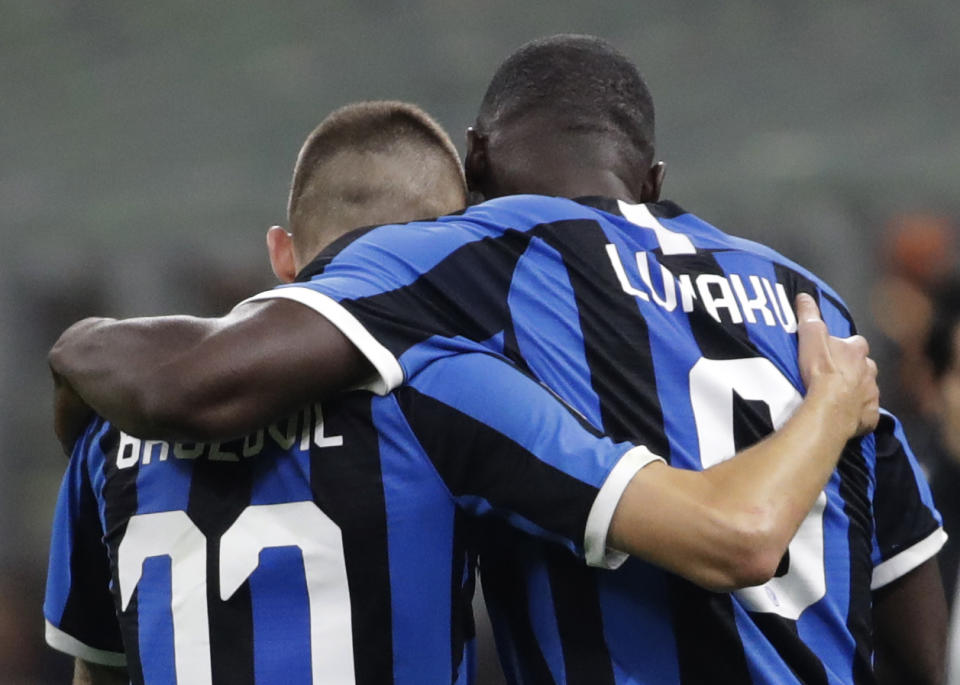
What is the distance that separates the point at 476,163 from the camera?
2316mm

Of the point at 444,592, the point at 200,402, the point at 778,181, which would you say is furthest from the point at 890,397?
the point at 200,402

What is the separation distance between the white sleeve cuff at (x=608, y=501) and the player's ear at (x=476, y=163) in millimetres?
791

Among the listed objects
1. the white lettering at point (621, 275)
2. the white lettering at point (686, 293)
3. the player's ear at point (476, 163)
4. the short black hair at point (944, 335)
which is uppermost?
the player's ear at point (476, 163)

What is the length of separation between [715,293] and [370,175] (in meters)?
0.61

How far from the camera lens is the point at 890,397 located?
4.61 meters

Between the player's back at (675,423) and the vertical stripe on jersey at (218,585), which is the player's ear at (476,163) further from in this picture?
the vertical stripe on jersey at (218,585)

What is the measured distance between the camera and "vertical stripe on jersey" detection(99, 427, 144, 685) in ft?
6.18

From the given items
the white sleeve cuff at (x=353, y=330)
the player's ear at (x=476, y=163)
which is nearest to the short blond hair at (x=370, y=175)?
the player's ear at (x=476, y=163)

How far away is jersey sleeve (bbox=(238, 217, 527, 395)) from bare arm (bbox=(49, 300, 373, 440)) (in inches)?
1.2

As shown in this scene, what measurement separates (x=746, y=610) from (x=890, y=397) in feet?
9.72

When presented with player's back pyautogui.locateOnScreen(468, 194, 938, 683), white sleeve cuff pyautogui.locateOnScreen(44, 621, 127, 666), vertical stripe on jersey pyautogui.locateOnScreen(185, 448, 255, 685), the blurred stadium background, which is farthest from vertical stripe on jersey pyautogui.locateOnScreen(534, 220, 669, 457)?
the blurred stadium background

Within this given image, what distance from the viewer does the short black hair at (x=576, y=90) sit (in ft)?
7.33

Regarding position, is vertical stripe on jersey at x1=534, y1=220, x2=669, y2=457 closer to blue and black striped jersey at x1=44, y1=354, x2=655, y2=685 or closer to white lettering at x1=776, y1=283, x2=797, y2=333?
blue and black striped jersey at x1=44, y1=354, x2=655, y2=685

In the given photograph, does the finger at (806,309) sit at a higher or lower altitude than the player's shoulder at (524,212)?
lower
